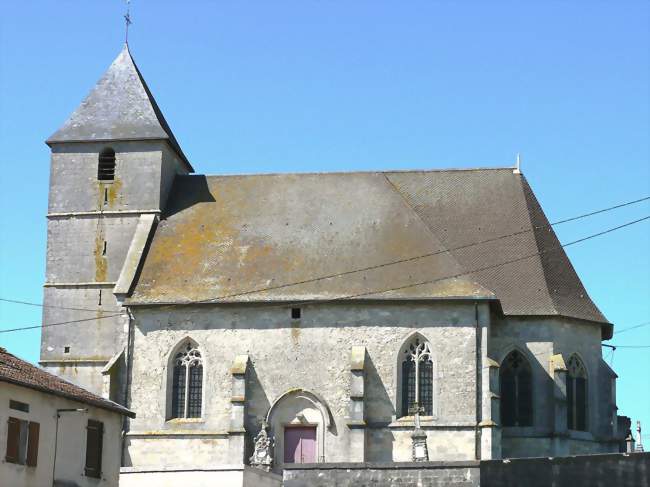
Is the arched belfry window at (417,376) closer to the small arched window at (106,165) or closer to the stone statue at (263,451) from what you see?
the stone statue at (263,451)

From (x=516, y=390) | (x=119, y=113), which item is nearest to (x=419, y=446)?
(x=516, y=390)

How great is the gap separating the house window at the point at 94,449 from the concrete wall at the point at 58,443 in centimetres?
14

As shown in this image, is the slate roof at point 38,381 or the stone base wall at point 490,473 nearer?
the stone base wall at point 490,473

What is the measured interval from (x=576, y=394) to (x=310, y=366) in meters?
8.88

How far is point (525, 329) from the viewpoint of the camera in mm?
44719

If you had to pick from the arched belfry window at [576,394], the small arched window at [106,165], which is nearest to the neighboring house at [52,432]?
the small arched window at [106,165]

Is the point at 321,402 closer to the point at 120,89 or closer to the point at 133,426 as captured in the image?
the point at 133,426

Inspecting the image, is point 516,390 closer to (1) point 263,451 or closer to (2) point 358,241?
(2) point 358,241

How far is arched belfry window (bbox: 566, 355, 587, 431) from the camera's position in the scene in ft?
147

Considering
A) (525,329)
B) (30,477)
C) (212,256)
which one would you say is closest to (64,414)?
(30,477)

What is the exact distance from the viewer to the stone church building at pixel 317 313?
42938mm

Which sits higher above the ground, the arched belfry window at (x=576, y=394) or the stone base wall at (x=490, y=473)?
the arched belfry window at (x=576, y=394)

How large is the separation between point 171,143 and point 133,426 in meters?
10.7

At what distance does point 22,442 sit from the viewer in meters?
29.9
